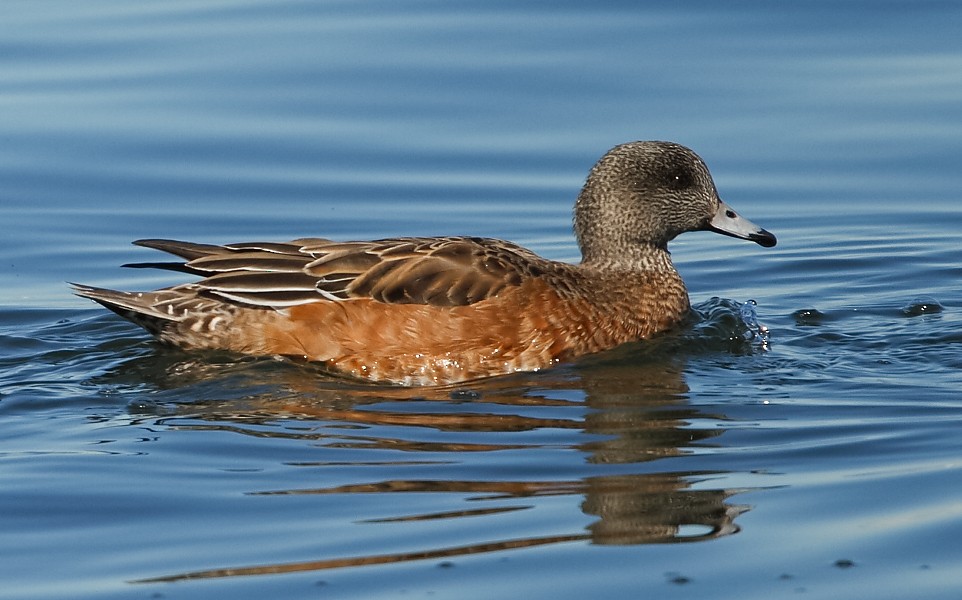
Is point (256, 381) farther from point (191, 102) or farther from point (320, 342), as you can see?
point (191, 102)

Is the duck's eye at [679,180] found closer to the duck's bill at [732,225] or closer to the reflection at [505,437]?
the duck's bill at [732,225]

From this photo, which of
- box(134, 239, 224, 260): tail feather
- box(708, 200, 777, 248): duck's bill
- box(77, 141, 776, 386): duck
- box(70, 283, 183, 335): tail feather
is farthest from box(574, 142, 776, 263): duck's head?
box(70, 283, 183, 335): tail feather

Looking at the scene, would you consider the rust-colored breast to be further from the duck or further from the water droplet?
the water droplet

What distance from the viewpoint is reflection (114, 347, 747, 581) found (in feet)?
18.9

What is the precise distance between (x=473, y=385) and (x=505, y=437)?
4.02 ft

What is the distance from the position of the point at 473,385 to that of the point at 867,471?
7.70ft

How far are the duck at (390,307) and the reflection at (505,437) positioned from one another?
0.54 ft

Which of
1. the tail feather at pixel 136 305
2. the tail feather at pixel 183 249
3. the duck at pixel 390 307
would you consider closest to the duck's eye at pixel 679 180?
the duck at pixel 390 307

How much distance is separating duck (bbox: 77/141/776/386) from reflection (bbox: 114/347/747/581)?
16 centimetres

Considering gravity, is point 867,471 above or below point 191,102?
below

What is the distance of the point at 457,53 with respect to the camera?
13.2 m

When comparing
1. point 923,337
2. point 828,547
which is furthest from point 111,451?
point 923,337

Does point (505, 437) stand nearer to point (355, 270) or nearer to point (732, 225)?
point (355, 270)

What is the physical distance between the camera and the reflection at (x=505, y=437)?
5.75m
